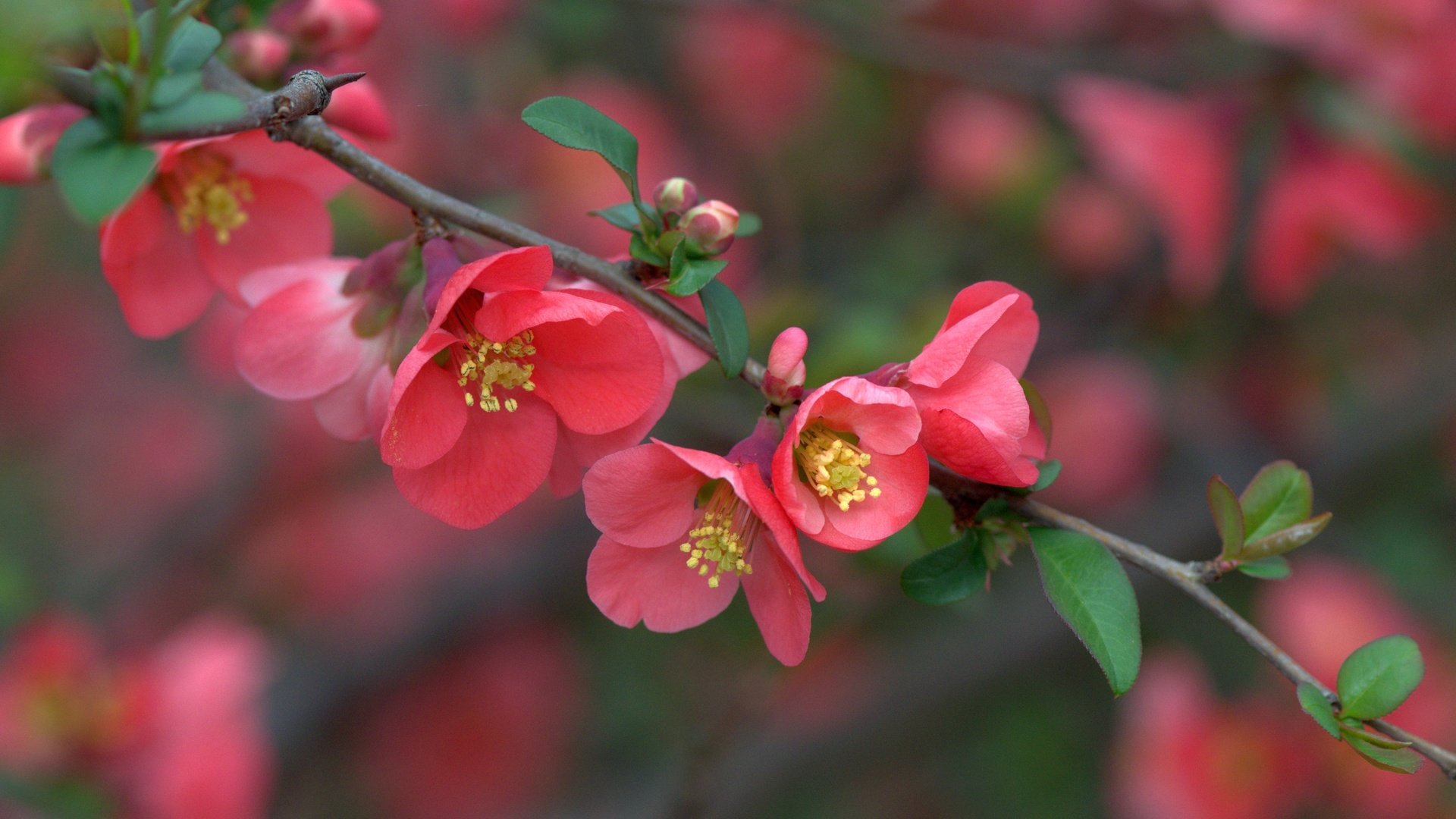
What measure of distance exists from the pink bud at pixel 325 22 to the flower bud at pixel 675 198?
1.04 ft

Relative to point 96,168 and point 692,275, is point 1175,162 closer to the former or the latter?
point 692,275

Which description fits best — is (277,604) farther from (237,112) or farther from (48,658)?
(237,112)

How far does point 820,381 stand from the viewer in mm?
1157

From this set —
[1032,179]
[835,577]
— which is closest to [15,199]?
[835,577]

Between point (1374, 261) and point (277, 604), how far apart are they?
244 cm

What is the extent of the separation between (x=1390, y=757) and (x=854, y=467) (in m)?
0.33

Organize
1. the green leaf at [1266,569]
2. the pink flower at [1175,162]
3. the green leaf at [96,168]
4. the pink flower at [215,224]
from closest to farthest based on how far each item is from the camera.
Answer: the green leaf at [96,168] < the green leaf at [1266,569] < the pink flower at [215,224] < the pink flower at [1175,162]

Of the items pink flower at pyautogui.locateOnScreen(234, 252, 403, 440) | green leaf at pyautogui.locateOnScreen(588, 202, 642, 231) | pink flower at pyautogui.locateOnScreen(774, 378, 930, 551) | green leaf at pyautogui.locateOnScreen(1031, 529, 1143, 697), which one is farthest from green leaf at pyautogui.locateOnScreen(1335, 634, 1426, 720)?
pink flower at pyautogui.locateOnScreen(234, 252, 403, 440)

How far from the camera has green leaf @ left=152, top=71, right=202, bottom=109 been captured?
60cm

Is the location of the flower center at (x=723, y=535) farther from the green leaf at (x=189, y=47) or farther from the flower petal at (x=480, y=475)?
the green leaf at (x=189, y=47)

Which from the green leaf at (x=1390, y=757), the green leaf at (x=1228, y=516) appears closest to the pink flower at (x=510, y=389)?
the green leaf at (x=1228, y=516)

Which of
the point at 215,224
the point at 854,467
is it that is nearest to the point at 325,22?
the point at 215,224

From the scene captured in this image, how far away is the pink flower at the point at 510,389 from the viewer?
609 millimetres

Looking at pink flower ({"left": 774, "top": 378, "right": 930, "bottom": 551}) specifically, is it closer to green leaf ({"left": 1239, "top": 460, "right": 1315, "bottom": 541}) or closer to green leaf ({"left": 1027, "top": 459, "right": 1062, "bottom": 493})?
green leaf ({"left": 1027, "top": 459, "right": 1062, "bottom": 493})
